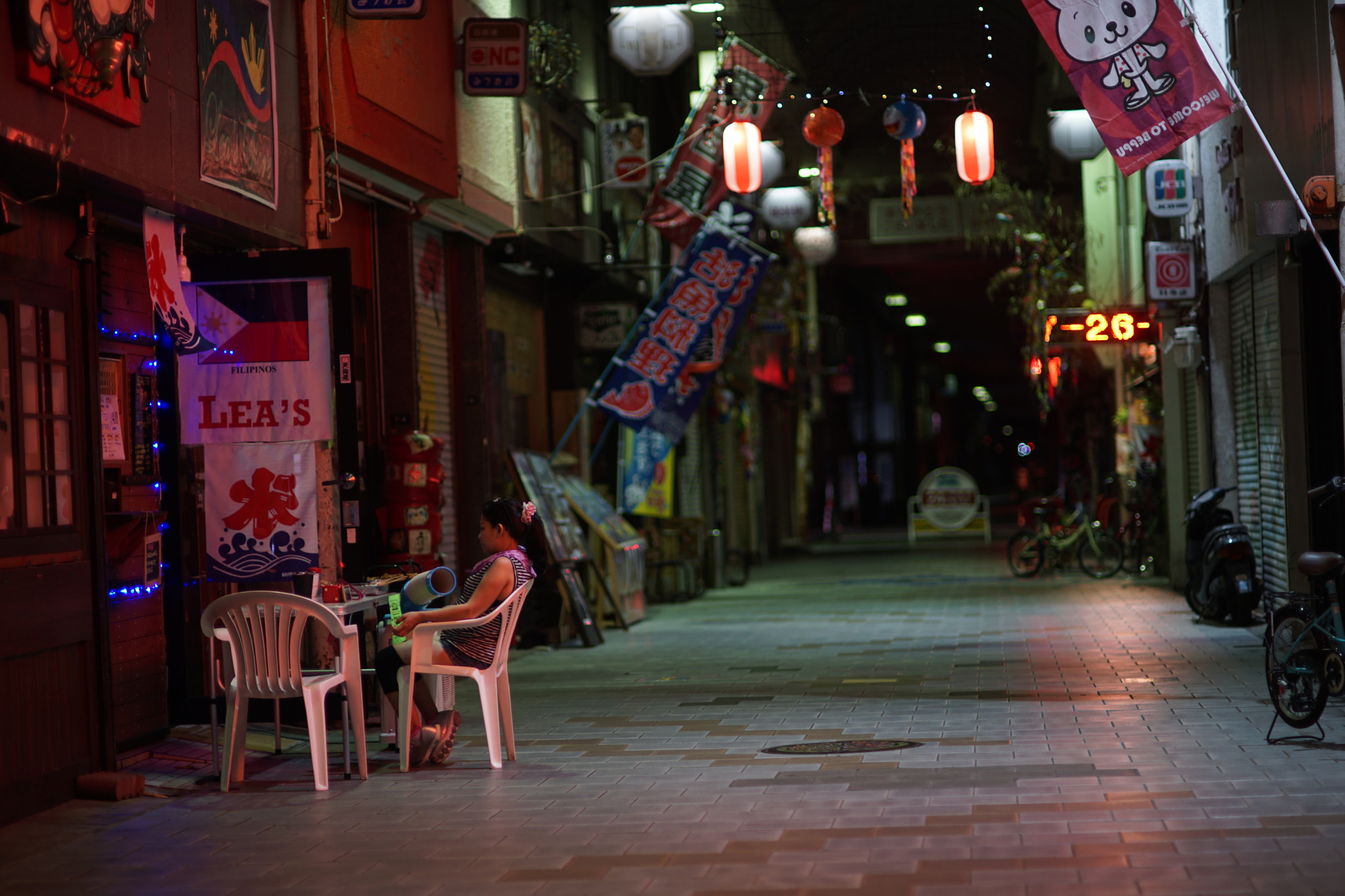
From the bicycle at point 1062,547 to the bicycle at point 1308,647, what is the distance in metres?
13.5

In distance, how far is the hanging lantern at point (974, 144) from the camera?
47.2ft

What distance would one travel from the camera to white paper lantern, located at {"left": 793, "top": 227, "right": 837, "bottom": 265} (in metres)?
25.4

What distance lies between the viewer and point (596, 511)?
735 inches

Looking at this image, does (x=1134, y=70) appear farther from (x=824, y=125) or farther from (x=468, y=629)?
(x=468, y=629)

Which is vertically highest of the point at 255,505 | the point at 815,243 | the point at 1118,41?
the point at 815,243

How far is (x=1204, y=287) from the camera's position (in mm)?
17266

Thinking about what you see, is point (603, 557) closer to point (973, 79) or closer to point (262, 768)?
point (973, 79)

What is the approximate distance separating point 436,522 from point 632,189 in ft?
34.1

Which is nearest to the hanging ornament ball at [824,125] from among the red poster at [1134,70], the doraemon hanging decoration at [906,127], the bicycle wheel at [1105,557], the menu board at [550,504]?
the doraemon hanging decoration at [906,127]

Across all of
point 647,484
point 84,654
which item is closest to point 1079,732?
point 84,654

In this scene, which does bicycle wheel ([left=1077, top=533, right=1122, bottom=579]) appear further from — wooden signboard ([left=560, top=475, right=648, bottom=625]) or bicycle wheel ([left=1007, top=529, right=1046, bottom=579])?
wooden signboard ([left=560, top=475, right=648, bottom=625])

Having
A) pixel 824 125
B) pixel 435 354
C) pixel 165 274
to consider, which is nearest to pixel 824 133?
pixel 824 125

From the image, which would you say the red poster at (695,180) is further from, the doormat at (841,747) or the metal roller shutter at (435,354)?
the doormat at (841,747)

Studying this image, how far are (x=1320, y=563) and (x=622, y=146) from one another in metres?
12.9
